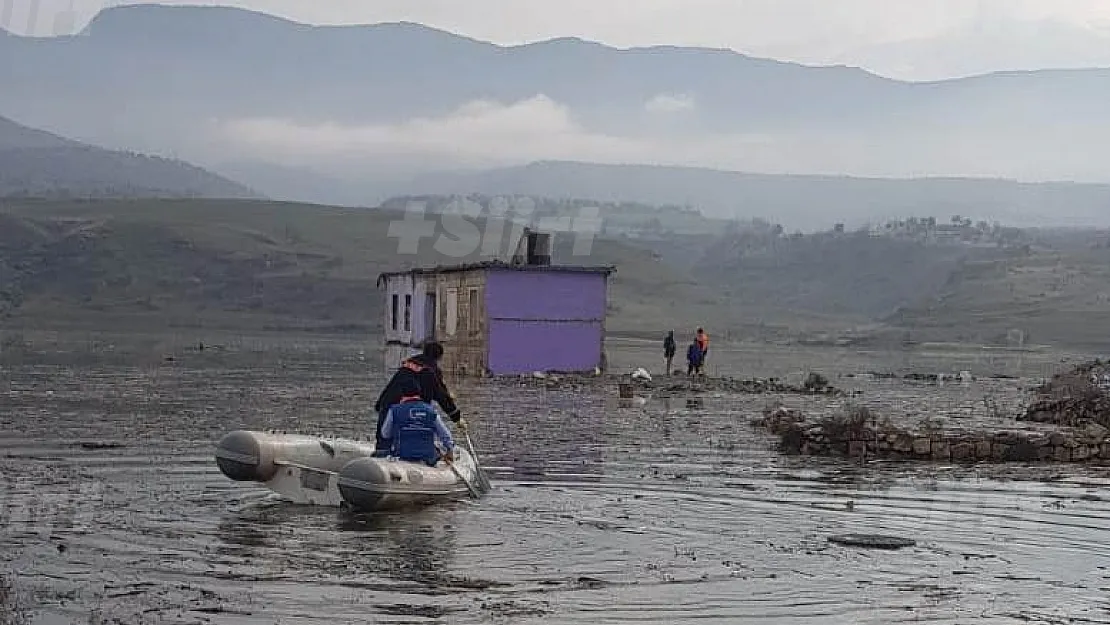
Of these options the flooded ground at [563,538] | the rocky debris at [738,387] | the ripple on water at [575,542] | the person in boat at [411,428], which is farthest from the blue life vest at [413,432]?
the rocky debris at [738,387]

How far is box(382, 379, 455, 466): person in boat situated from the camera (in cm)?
1592

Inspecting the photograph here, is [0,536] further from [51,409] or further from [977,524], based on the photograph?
[51,409]

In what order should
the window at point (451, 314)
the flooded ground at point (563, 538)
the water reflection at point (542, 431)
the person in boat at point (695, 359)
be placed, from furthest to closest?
the window at point (451, 314) → the person in boat at point (695, 359) → the water reflection at point (542, 431) → the flooded ground at point (563, 538)

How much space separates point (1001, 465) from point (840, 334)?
318ft

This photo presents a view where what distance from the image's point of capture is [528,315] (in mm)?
43812

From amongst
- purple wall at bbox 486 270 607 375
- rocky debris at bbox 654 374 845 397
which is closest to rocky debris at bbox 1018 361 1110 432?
rocky debris at bbox 654 374 845 397

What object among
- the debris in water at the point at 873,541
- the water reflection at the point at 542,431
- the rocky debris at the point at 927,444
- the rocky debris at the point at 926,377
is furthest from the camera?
the rocky debris at the point at 926,377

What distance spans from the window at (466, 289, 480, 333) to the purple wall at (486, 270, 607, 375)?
1058mm

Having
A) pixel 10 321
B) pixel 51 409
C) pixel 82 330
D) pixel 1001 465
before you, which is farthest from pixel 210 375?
pixel 10 321

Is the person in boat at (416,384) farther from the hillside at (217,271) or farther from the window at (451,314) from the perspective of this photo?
the hillside at (217,271)

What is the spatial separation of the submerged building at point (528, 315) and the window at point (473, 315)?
0.03 m

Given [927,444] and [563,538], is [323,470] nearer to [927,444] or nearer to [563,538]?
[563,538]

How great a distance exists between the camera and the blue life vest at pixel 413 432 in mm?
15922

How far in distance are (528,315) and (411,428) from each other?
27.9 metres
